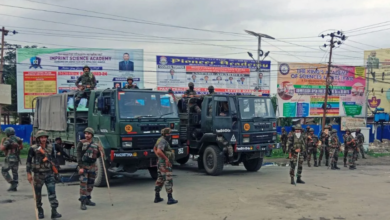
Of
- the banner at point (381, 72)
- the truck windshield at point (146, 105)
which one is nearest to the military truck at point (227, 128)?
the truck windshield at point (146, 105)

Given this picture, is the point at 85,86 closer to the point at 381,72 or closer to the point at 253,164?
the point at 253,164

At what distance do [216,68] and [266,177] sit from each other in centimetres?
1700

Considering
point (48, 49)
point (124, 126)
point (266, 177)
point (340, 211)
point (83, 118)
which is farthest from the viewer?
point (48, 49)

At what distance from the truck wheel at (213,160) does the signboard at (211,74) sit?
49.0ft

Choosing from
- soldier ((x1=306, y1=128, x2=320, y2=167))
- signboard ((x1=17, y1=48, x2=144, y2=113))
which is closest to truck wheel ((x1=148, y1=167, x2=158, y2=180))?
soldier ((x1=306, y1=128, x2=320, y2=167))

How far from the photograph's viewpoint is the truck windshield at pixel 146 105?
33.4 feet

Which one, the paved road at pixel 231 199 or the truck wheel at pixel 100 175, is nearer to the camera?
the paved road at pixel 231 199

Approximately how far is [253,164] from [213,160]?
6.35ft

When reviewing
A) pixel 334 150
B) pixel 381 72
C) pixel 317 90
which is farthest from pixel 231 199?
pixel 381 72

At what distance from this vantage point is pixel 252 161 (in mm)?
13531

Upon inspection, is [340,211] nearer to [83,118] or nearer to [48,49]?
[83,118]

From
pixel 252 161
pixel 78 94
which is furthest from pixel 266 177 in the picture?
pixel 78 94

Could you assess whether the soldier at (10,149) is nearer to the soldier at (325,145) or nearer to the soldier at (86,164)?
the soldier at (86,164)

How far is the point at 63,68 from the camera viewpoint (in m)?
25.5
